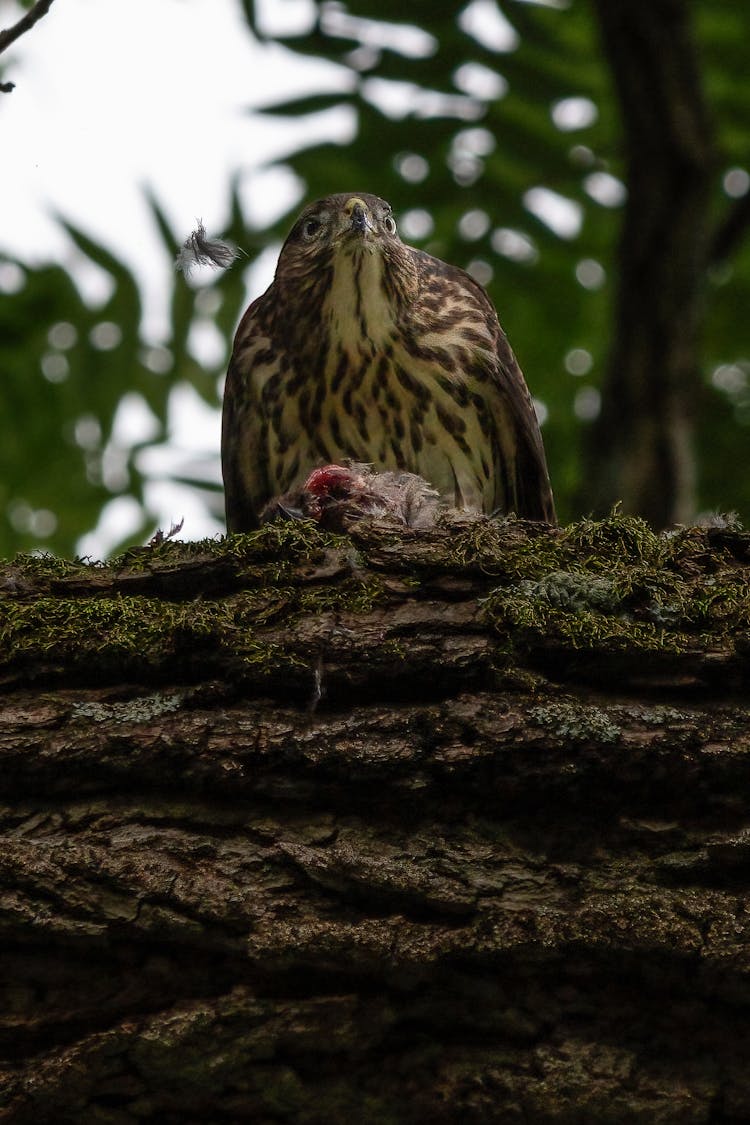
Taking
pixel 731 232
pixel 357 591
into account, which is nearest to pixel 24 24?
pixel 357 591

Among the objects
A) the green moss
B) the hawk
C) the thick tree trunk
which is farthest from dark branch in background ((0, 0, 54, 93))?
the thick tree trunk

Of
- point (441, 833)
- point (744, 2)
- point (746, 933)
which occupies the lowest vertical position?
point (746, 933)

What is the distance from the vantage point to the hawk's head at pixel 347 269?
5.11 m

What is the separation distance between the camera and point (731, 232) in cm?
596

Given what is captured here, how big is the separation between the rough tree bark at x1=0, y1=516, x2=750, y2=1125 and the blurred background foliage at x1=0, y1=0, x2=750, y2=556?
8.87 feet

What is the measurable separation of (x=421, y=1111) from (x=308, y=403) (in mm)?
2925

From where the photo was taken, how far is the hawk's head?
5.11 metres

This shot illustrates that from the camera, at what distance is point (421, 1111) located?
103 inches

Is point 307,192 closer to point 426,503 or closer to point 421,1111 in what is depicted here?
point 426,503

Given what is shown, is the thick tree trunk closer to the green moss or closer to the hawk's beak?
the hawk's beak

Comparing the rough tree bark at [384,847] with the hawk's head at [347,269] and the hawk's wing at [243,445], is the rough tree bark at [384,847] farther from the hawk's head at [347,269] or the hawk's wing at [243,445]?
the hawk's head at [347,269]

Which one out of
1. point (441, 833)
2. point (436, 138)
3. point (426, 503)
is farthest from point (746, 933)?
point (436, 138)

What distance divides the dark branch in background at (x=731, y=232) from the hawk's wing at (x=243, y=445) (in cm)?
200

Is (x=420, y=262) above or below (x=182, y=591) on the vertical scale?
above
